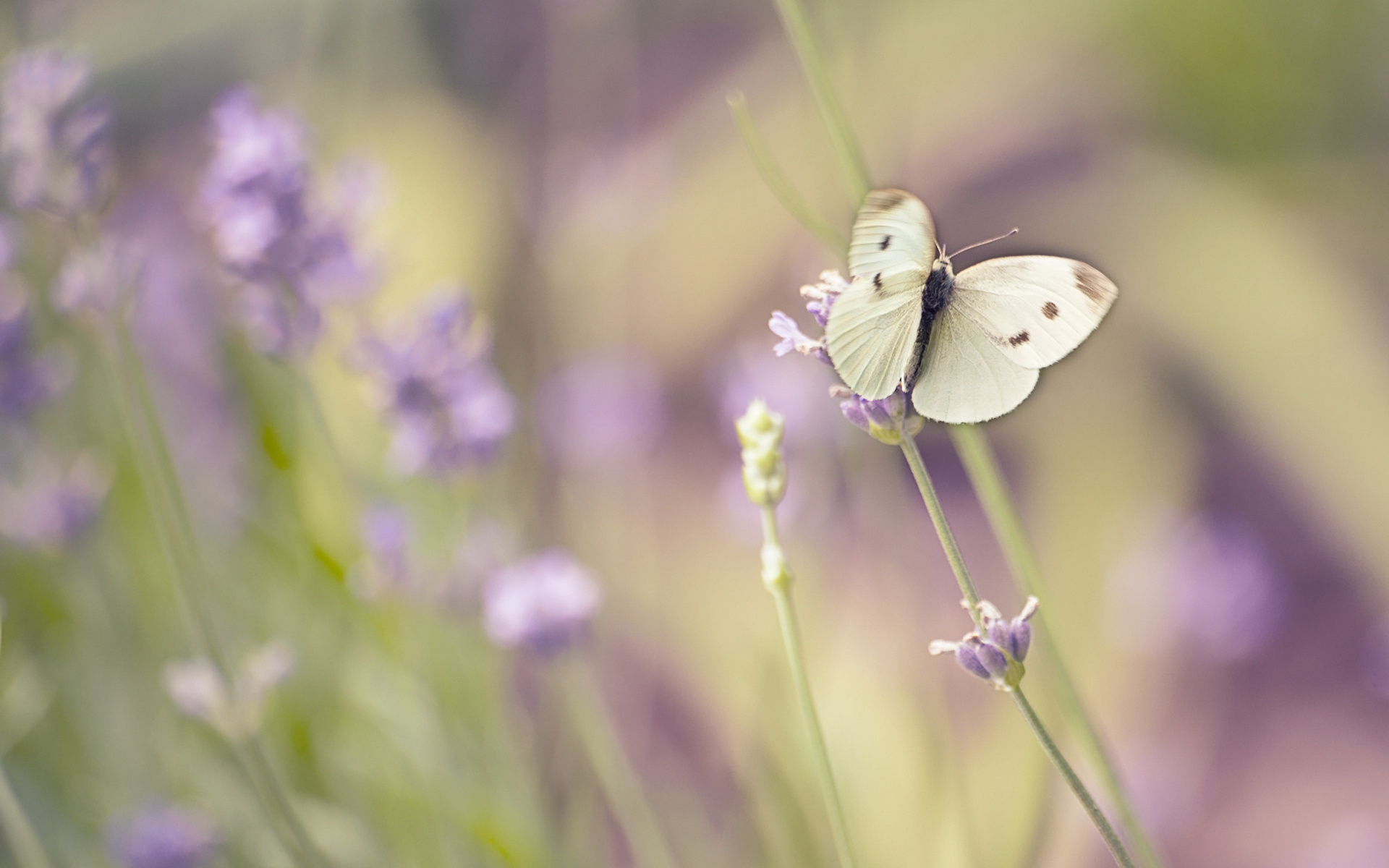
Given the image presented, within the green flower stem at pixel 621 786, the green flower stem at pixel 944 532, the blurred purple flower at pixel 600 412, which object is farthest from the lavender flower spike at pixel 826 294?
the blurred purple flower at pixel 600 412

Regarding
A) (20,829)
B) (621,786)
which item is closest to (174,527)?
(20,829)

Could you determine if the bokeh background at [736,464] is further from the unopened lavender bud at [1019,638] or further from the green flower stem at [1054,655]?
the unopened lavender bud at [1019,638]

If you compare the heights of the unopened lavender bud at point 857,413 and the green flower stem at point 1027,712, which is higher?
the unopened lavender bud at point 857,413

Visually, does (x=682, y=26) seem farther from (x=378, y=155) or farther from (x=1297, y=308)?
(x=1297, y=308)

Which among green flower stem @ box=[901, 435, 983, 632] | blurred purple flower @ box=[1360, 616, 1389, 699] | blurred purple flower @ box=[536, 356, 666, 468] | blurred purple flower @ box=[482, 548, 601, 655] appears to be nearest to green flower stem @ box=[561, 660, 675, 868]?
blurred purple flower @ box=[482, 548, 601, 655]

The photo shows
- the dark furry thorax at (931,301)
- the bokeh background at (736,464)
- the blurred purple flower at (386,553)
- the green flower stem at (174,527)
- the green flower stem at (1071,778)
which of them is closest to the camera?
the green flower stem at (1071,778)

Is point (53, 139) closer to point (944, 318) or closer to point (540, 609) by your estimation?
point (540, 609)

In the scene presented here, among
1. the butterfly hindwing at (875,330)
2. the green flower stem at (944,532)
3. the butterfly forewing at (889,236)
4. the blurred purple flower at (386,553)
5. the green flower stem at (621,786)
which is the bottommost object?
the green flower stem at (621,786)
